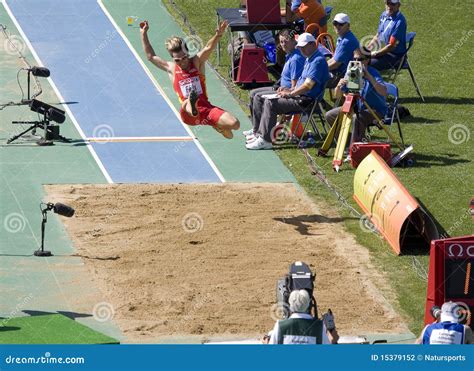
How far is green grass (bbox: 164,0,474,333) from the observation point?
18.0 metres

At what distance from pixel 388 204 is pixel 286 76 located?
497cm

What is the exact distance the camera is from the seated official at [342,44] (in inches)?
906

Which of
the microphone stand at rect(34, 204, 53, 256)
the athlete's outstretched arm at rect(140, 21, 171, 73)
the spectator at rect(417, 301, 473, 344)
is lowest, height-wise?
the microphone stand at rect(34, 204, 53, 256)

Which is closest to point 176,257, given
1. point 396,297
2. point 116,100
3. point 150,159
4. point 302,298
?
point 396,297

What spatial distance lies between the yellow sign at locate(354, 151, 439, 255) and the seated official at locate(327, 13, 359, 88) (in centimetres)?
379

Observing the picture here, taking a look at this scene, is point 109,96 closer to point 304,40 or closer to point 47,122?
point 47,122

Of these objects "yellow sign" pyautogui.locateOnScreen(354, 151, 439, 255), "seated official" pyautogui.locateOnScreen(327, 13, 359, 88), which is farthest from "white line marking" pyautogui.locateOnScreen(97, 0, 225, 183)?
"yellow sign" pyautogui.locateOnScreen(354, 151, 439, 255)

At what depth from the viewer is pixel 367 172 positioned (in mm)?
19625

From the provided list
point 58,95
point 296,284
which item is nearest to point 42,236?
point 296,284

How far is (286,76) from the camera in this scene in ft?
74.7

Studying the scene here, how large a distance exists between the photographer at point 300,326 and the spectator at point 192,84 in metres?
7.58

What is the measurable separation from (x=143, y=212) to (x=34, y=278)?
2913mm

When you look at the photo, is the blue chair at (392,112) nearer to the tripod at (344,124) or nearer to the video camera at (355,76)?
the tripod at (344,124)

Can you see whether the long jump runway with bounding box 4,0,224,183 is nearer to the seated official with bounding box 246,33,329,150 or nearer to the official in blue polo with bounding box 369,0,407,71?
the seated official with bounding box 246,33,329,150
